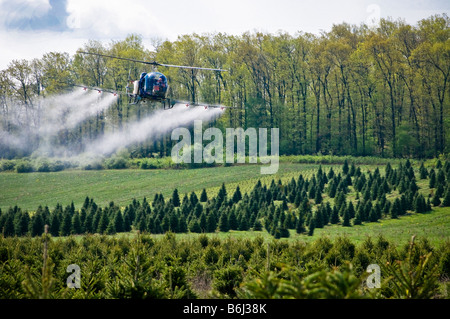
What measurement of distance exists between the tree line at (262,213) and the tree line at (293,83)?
20320 millimetres

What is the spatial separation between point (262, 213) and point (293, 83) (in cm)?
3084

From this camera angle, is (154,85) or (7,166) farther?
(7,166)

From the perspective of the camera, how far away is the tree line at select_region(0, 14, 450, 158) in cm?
4591

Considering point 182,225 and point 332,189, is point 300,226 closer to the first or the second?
point 182,225

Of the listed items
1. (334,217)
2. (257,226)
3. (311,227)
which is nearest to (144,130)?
(257,226)

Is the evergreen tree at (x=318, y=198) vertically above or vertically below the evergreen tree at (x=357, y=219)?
above

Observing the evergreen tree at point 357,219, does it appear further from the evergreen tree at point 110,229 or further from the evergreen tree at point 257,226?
the evergreen tree at point 110,229

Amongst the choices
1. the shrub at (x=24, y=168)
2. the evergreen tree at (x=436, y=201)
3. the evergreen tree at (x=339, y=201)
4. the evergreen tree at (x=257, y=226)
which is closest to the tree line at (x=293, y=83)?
the shrub at (x=24, y=168)

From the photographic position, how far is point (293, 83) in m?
52.2

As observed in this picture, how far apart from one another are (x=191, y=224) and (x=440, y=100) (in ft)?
99.3

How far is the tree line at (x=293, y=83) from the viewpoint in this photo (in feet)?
151

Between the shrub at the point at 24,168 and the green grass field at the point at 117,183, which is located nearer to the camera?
the green grass field at the point at 117,183

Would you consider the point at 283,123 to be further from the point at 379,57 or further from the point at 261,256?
the point at 261,256

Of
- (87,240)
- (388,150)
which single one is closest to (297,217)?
(87,240)
